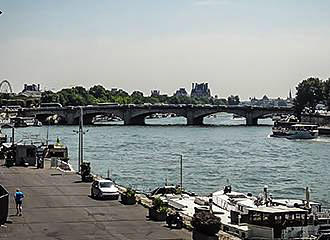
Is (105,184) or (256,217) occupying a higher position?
(105,184)

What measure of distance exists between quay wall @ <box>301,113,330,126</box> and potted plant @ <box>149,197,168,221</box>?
109m

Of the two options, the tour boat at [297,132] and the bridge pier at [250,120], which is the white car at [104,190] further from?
the bridge pier at [250,120]

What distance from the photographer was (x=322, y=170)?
62531 mm

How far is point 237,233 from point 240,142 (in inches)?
2843

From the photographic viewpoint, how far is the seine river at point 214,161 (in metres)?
51.7

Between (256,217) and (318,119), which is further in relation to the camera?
(318,119)

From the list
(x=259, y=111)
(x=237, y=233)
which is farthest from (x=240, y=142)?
(x=237, y=233)

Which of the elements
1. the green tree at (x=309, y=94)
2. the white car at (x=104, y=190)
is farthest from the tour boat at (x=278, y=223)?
the green tree at (x=309, y=94)

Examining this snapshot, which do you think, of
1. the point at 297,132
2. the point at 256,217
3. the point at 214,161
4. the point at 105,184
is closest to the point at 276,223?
the point at 256,217

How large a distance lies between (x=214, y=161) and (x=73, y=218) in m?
44.6

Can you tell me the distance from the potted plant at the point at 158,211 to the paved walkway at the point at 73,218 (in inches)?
12.2

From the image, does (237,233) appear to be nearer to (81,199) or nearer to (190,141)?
(81,199)

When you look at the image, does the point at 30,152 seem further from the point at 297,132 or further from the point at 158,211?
the point at 297,132

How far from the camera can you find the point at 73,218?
1026 inches
